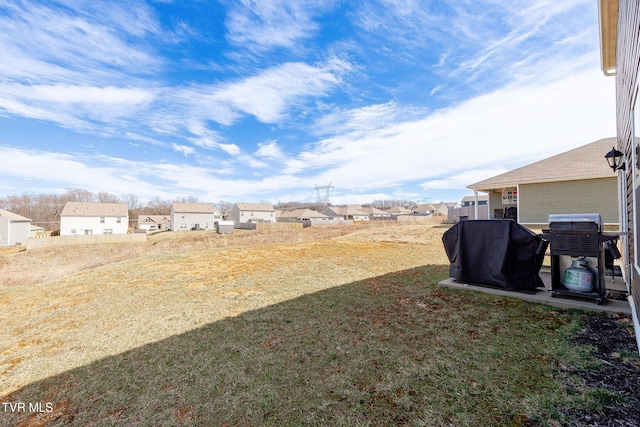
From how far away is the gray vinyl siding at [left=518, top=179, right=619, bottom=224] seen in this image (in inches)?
418

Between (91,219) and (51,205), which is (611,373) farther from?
(51,205)

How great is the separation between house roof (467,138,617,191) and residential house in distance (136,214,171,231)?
54002 mm

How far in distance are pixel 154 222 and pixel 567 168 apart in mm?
61720

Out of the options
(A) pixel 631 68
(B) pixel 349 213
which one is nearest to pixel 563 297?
(A) pixel 631 68

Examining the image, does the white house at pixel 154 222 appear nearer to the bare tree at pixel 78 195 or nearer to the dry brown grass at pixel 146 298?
the bare tree at pixel 78 195

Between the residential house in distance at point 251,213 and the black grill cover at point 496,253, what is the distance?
4571cm

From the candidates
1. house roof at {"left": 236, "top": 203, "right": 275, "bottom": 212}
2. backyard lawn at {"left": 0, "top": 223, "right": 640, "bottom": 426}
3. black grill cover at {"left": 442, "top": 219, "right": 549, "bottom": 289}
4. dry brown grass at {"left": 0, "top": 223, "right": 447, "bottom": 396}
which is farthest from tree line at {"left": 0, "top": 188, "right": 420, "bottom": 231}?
black grill cover at {"left": 442, "top": 219, "right": 549, "bottom": 289}

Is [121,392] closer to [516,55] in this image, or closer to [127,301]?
[127,301]

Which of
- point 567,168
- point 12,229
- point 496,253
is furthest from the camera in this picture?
point 12,229

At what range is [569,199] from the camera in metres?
11.3

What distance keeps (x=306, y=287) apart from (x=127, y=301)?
319cm

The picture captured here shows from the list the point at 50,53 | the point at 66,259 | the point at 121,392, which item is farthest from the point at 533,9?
the point at 66,259

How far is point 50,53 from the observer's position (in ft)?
27.6

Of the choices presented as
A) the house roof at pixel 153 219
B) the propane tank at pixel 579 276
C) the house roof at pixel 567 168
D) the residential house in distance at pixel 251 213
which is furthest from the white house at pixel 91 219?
the propane tank at pixel 579 276
